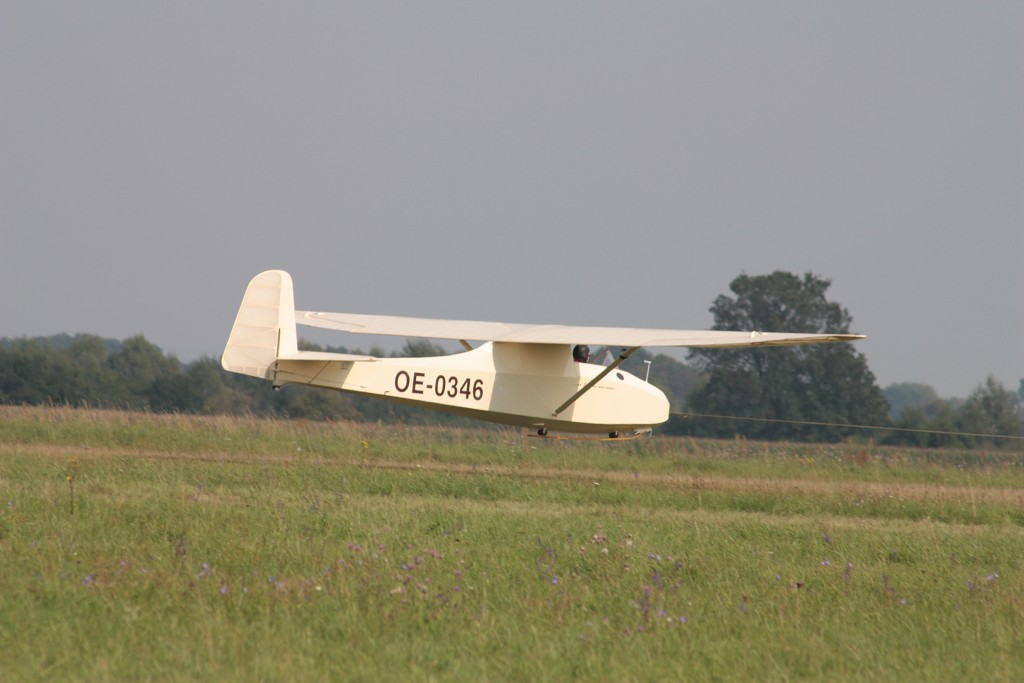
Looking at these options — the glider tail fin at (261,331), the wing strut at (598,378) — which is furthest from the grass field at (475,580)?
the wing strut at (598,378)

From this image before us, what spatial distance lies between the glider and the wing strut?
0.02 m

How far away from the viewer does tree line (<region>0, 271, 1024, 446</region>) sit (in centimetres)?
5506

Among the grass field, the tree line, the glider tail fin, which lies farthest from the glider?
the tree line

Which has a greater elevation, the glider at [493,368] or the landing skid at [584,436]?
the glider at [493,368]

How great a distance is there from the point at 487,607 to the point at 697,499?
7.72 m

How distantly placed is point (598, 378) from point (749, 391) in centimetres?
4030

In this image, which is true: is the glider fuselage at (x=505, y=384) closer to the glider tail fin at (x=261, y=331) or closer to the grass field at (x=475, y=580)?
the glider tail fin at (x=261, y=331)

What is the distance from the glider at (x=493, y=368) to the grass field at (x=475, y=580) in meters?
3.54

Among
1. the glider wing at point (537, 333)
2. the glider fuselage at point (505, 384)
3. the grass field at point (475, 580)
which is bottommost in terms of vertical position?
the grass field at point (475, 580)

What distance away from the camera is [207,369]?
205 feet

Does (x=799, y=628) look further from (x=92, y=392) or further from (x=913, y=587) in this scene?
(x=92, y=392)

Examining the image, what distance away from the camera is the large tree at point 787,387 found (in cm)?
5797

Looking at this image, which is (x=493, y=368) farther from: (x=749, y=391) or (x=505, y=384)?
(x=749, y=391)

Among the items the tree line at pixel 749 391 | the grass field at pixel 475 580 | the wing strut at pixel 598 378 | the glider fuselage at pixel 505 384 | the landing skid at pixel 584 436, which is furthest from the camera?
the tree line at pixel 749 391
